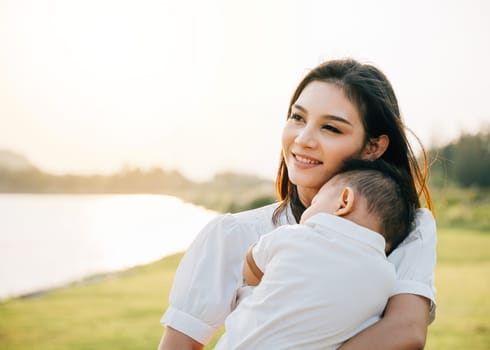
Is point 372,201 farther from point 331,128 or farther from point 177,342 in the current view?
point 177,342

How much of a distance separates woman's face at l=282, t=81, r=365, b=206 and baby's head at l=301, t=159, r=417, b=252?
0.11 m

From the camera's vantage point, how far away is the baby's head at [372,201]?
1.22m

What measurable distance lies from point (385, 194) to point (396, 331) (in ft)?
1.02

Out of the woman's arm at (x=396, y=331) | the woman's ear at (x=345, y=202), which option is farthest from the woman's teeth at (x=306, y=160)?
the woman's arm at (x=396, y=331)

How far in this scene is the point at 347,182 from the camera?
1276 mm

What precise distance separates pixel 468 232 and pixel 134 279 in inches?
264

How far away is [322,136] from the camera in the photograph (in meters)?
1.45

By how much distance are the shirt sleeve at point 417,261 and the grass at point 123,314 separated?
3.32 metres

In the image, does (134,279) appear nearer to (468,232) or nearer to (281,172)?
(281,172)

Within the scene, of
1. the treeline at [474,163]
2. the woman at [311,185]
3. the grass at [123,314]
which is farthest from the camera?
the treeline at [474,163]

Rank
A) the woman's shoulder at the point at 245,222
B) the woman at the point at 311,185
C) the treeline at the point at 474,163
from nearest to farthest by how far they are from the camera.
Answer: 1. the woman at the point at 311,185
2. the woman's shoulder at the point at 245,222
3. the treeline at the point at 474,163

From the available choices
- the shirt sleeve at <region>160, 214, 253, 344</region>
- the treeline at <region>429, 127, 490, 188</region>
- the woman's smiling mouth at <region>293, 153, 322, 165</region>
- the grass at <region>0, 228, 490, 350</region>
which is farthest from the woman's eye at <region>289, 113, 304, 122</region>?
the treeline at <region>429, 127, 490, 188</region>

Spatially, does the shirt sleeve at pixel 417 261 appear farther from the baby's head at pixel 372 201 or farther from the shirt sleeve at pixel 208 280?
the shirt sleeve at pixel 208 280

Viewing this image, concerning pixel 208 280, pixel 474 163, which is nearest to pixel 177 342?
pixel 208 280
